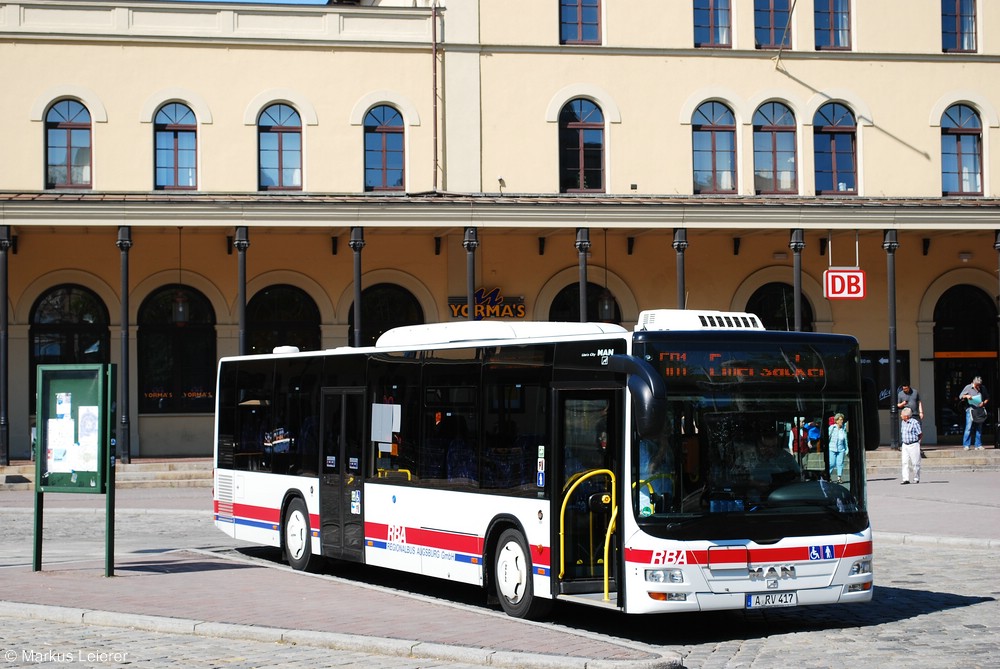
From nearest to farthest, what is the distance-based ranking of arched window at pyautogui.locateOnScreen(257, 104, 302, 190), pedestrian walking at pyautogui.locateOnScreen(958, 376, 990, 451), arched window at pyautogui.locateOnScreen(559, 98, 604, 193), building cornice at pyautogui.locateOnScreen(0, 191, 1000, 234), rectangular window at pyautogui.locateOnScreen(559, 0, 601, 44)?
building cornice at pyautogui.locateOnScreen(0, 191, 1000, 234)
arched window at pyautogui.locateOnScreen(257, 104, 302, 190)
pedestrian walking at pyautogui.locateOnScreen(958, 376, 990, 451)
arched window at pyautogui.locateOnScreen(559, 98, 604, 193)
rectangular window at pyautogui.locateOnScreen(559, 0, 601, 44)

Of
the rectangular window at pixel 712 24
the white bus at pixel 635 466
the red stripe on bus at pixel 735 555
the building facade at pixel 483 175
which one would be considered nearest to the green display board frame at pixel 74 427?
the white bus at pixel 635 466

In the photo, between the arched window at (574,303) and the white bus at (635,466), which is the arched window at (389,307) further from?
the white bus at (635,466)

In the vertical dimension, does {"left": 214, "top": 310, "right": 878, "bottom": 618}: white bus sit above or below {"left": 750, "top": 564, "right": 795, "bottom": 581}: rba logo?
above

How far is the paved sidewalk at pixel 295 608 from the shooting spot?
980cm

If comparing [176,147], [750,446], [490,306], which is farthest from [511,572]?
[176,147]

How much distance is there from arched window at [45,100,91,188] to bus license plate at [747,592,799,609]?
24.0 m

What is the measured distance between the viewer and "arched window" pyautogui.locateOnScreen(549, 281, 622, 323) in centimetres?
3384

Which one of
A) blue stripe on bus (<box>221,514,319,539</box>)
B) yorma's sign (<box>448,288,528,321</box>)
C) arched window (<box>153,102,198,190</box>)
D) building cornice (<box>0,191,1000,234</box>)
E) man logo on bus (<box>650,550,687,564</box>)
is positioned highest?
arched window (<box>153,102,198,190</box>)

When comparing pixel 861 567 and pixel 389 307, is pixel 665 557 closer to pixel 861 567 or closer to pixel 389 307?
pixel 861 567

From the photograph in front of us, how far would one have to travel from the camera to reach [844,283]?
32.7 meters

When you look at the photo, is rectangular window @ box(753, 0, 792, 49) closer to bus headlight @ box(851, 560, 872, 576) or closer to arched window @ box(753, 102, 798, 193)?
arched window @ box(753, 102, 798, 193)

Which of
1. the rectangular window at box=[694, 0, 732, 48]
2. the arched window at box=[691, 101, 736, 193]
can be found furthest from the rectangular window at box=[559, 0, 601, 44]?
the arched window at box=[691, 101, 736, 193]

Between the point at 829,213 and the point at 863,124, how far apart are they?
323 cm

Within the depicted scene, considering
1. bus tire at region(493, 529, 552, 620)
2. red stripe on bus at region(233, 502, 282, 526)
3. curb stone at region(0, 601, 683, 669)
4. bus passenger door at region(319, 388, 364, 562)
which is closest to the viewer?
curb stone at region(0, 601, 683, 669)
